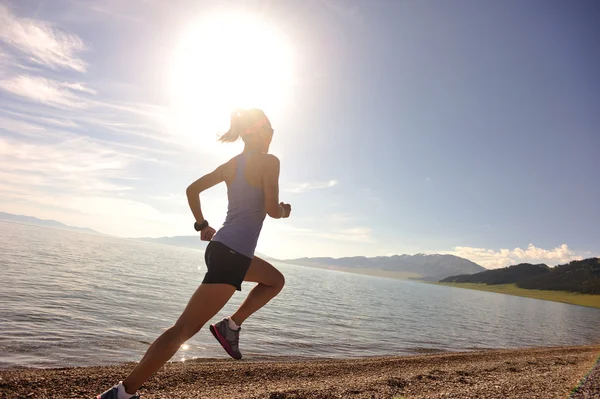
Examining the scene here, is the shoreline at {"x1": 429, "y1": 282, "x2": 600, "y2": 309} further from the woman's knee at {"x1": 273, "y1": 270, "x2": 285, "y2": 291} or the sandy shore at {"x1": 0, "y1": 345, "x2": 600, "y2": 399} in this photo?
the woman's knee at {"x1": 273, "y1": 270, "x2": 285, "y2": 291}

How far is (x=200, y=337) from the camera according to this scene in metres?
16.3

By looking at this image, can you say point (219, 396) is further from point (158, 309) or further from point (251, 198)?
point (158, 309)

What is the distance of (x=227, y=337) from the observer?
3.71 meters

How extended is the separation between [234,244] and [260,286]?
37.5 inches

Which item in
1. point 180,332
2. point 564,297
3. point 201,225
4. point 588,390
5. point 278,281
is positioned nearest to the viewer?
point 180,332

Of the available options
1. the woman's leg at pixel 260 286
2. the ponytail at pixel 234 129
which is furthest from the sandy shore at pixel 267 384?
the ponytail at pixel 234 129

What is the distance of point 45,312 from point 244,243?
1834 centimetres

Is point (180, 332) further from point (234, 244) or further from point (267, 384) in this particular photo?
point (267, 384)

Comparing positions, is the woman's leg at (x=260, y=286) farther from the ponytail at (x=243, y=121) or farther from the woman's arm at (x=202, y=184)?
the ponytail at (x=243, y=121)

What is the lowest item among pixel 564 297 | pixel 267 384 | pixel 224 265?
pixel 564 297

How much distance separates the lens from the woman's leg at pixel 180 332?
9.04 feet

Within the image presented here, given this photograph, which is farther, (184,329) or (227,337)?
(227,337)

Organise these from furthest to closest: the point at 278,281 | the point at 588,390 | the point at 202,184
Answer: the point at 588,390 → the point at 278,281 → the point at 202,184

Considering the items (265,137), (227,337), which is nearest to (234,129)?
(265,137)
